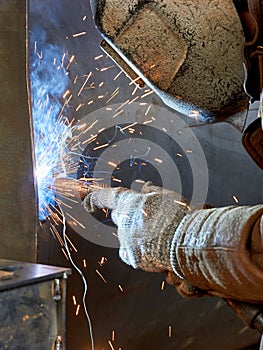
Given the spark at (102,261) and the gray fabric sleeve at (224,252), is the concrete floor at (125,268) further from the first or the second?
the gray fabric sleeve at (224,252)

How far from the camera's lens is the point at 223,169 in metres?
2.95

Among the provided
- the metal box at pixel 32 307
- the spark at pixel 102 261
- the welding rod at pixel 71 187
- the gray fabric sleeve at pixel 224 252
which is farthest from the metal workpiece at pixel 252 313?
the spark at pixel 102 261

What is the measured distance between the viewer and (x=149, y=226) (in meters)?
1.42

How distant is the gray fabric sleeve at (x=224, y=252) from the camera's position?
1065 millimetres

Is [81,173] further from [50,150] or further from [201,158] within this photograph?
[201,158]

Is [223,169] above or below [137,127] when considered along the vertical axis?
below

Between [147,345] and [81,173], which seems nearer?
[81,173]

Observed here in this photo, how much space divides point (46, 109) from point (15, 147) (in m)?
0.19

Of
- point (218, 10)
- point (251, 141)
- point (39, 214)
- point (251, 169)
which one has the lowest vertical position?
point (251, 169)

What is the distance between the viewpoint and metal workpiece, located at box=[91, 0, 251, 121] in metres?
1.37

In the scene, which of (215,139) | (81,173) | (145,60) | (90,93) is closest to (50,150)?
(81,173)

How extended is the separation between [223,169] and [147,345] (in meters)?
1.08

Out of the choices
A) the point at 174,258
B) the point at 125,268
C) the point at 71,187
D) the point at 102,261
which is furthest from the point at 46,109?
the point at 174,258

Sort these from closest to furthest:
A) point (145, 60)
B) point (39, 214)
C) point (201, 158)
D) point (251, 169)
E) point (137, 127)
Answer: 1. point (145, 60)
2. point (39, 214)
3. point (137, 127)
4. point (201, 158)
5. point (251, 169)
